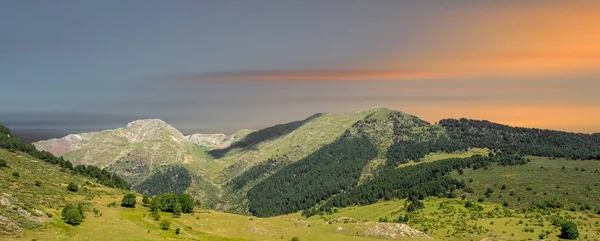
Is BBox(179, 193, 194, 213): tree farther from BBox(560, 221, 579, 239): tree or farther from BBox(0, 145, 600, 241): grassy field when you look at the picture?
BBox(560, 221, 579, 239): tree

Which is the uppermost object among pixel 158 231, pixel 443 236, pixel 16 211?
pixel 16 211

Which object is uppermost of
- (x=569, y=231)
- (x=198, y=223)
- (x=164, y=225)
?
(x=164, y=225)

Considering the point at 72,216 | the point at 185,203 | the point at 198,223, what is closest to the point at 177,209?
the point at 185,203

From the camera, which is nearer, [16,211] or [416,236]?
[16,211]

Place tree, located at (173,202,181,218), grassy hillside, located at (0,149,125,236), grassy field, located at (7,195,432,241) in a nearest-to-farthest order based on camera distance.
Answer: grassy hillside, located at (0,149,125,236)
grassy field, located at (7,195,432,241)
tree, located at (173,202,181,218)

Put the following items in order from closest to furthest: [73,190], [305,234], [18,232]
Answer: [18,232], [305,234], [73,190]

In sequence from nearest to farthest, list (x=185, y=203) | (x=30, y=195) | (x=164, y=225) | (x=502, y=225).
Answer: (x=164, y=225), (x=30, y=195), (x=185, y=203), (x=502, y=225)

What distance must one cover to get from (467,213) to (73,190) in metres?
171

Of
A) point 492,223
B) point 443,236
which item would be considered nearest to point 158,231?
point 443,236

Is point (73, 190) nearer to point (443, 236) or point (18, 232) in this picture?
point (18, 232)

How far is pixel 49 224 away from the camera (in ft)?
289

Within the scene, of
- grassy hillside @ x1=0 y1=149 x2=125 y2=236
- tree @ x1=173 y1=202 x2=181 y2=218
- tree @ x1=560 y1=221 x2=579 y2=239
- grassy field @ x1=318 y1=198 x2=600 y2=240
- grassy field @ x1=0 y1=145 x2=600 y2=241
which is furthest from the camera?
grassy field @ x1=318 y1=198 x2=600 y2=240

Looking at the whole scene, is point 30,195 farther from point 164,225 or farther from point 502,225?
point 502,225

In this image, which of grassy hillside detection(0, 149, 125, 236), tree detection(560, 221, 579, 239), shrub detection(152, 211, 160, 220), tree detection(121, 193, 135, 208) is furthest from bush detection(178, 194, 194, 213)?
tree detection(560, 221, 579, 239)
